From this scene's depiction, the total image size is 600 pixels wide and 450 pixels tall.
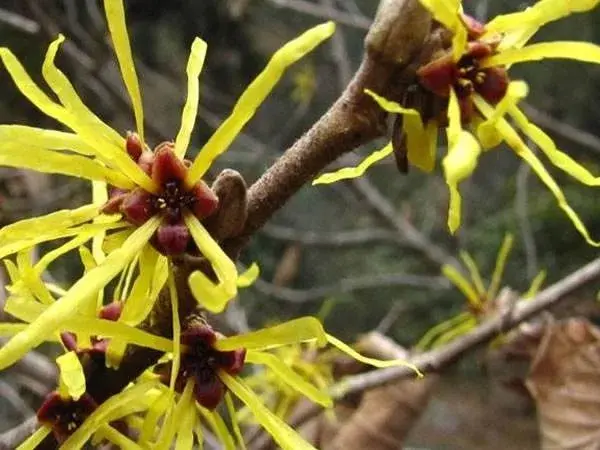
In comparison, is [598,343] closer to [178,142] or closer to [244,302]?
[178,142]

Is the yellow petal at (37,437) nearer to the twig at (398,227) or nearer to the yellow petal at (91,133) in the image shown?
the yellow petal at (91,133)

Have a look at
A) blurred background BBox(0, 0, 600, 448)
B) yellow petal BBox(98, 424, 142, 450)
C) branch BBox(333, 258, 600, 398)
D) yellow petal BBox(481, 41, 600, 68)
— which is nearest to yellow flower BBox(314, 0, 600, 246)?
yellow petal BBox(481, 41, 600, 68)

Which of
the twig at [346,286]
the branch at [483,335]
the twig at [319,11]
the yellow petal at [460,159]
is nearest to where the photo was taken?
the yellow petal at [460,159]

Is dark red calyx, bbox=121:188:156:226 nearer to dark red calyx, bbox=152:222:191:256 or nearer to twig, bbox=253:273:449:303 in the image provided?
dark red calyx, bbox=152:222:191:256

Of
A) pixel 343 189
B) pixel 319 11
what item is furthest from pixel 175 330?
pixel 343 189

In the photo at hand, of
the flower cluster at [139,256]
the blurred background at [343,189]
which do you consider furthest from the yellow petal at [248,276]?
the blurred background at [343,189]

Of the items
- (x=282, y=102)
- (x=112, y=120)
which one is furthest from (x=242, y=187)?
A: (x=282, y=102)
